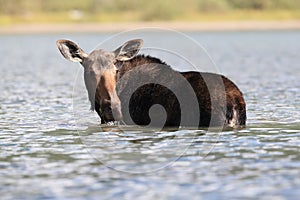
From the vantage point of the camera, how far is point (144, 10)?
307 ft

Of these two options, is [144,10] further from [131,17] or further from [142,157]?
[142,157]

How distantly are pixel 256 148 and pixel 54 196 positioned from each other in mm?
4028

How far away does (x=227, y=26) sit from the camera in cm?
8450

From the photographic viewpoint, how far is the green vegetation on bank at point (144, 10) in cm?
8731


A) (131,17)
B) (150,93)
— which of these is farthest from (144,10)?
(150,93)

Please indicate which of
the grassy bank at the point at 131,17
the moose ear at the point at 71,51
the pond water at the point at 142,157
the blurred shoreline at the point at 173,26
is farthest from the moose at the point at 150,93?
the grassy bank at the point at 131,17

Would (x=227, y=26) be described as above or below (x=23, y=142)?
above

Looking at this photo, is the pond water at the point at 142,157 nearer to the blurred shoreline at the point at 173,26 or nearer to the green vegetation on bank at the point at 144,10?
the blurred shoreline at the point at 173,26

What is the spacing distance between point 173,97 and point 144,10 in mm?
79445

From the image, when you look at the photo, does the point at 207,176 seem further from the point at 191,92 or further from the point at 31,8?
the point at 31,8

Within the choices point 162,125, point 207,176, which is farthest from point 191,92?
point 207,176

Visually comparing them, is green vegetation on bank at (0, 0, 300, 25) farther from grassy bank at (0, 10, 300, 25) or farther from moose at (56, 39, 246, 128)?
moose at (56, 39, 246, 128)

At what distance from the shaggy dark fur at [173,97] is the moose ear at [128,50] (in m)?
0.23

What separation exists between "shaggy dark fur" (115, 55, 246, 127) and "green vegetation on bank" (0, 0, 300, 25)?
70044mm
